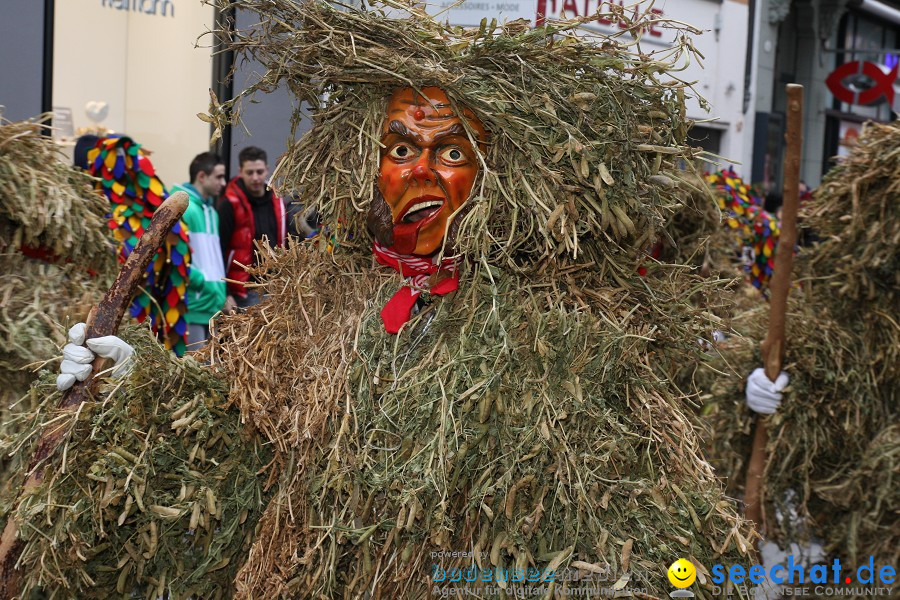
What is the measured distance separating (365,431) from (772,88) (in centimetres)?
1534

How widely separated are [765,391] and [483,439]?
1823 millimetres

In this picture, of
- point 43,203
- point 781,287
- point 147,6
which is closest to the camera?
point 43,203

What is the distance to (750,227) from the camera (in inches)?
330

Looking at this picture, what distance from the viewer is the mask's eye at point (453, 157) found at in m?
3.07

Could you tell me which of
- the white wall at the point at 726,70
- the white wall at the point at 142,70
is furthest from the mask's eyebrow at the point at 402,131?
the white wall at the point at 726,70

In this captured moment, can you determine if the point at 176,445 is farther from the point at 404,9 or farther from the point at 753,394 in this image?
the point at 753,394

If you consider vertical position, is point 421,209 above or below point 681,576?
above

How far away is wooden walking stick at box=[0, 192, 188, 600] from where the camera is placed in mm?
2889

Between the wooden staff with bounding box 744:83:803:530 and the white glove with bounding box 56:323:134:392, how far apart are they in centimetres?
230

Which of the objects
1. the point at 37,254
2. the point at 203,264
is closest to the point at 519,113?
the point at 37,254

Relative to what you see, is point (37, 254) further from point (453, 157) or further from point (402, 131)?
point (453, 157)

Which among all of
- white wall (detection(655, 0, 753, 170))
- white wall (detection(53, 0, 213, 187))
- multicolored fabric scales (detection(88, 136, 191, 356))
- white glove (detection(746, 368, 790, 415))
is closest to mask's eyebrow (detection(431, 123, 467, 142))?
white glove (detection(746, 368, 790, 415))

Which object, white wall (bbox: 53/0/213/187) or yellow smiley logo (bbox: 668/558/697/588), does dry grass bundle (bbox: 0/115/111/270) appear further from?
white wall (bbox: 53/0/213/187)

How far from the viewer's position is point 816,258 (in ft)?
14.7
